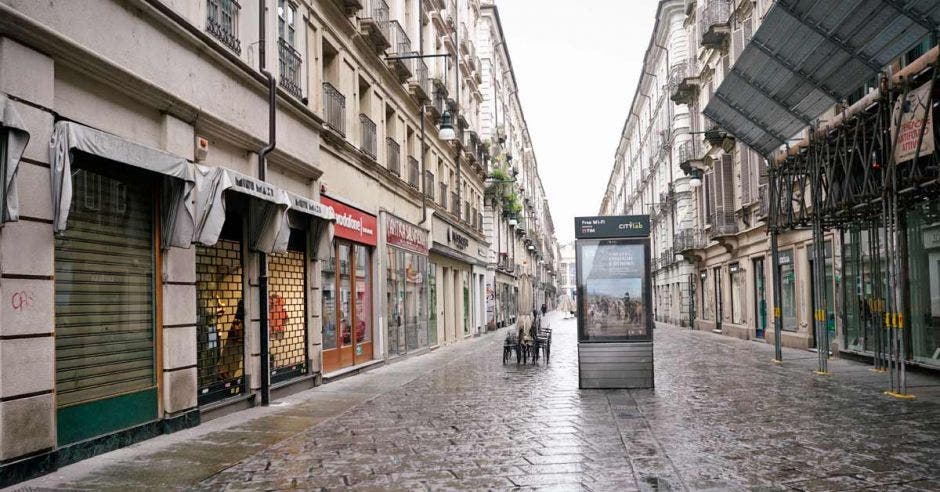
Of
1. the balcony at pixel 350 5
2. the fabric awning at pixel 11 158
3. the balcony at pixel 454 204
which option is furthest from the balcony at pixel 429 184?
the fabric awning at pixel 11 158

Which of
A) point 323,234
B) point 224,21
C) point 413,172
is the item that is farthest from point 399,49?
point 224,21

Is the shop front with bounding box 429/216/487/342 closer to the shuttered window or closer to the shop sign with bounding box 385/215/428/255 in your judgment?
the shop sign with bounding box 385/215/428/255

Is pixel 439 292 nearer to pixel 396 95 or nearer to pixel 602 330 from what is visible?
pixel 396 95

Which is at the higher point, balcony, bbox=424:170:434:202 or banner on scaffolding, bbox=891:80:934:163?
balcony, bbox=424:170:434:202

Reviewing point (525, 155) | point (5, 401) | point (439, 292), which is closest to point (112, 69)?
point (5, 401)

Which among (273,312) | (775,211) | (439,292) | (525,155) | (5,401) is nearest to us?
(5,401)

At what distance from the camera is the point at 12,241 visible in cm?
652

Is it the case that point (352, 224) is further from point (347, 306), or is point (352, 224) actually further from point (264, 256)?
point (264, 256)

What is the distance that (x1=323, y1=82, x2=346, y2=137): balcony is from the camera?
15.5 metres

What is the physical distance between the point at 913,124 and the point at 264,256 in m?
9.85

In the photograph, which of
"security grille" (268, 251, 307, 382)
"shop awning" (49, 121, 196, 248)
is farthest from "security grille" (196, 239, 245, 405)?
"shop awning" (49, 121, 196, 248)

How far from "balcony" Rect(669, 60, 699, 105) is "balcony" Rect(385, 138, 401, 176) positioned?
61.6 feet

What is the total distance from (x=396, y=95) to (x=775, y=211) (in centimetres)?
1078

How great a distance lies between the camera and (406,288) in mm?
22141
